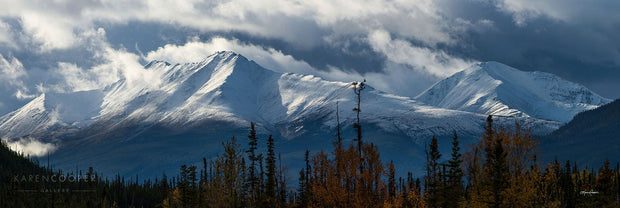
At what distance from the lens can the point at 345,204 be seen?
77938mm

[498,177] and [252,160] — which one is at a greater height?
[252,160]

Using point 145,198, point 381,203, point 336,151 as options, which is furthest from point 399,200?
point 145,198

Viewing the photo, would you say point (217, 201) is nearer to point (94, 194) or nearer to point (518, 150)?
point (518, 150)

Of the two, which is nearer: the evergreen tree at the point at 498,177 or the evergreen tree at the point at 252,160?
the evergreen tree at the point at 498,177

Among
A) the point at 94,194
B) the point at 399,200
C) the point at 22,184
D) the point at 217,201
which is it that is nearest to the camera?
the point at 217,201

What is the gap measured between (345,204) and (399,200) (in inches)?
421

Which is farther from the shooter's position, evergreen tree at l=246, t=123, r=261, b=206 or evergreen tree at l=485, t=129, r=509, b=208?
evergreen tree at l=246, t=123, r=261, b=206

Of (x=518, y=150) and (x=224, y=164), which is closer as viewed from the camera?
(x=224, y=164)

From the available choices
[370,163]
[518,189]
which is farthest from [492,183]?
[370,163]

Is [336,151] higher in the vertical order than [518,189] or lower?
higher

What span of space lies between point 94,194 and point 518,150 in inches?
4594

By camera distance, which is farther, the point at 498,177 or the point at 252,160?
the point at 252,160

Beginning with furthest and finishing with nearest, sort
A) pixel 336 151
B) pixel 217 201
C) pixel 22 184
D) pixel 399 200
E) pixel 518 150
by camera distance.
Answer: pixel 22 184 → pixel 399 200 → pixel 336 151 → pixel 518 150 → pixel 217 201

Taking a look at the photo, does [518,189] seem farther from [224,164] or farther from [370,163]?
[224,164]
